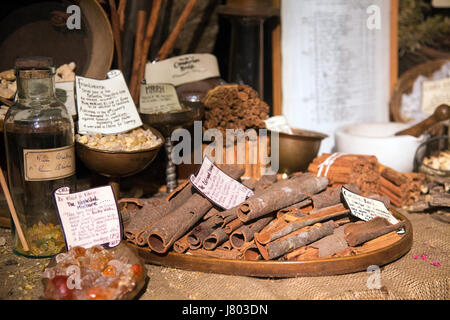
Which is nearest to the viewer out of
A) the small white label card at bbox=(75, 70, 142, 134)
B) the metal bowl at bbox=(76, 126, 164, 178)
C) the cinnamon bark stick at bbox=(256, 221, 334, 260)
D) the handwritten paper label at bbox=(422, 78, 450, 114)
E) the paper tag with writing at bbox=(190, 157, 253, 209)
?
the cinnamon bark stick at bbox=(256, 221, 334, 260)

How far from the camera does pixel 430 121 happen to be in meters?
2.61

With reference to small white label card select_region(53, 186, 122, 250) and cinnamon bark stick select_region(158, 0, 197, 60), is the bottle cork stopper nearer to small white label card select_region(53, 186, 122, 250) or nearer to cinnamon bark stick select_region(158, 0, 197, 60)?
small white label card select_region(53, 186, 122, 250)

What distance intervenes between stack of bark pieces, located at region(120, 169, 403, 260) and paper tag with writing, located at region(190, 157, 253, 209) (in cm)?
4

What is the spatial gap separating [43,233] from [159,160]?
3.19 ft

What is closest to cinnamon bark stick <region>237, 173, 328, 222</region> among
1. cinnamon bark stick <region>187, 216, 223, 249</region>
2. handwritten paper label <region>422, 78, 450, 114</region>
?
cinnamon bark stick <region>187, 216, 223, 249</region>

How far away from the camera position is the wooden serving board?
1.60m

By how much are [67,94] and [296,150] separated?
1.20m

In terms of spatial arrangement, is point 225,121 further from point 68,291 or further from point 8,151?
point 68,291

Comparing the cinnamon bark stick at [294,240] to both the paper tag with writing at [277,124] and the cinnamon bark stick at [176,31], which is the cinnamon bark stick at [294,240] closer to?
the paper tag with writing at [277,124]

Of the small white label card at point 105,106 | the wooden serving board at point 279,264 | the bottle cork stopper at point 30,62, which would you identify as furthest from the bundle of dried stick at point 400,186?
the bottle cork stopper at point 30,62

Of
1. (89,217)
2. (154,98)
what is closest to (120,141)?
(154,98)

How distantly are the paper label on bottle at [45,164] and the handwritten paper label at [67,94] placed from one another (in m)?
0.47

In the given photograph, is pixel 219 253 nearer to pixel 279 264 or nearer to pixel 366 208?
pixel 279 264

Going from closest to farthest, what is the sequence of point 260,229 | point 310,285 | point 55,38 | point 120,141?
1. point 310,285
2. point 260,229
3. point 120,141
4. point 55,38
